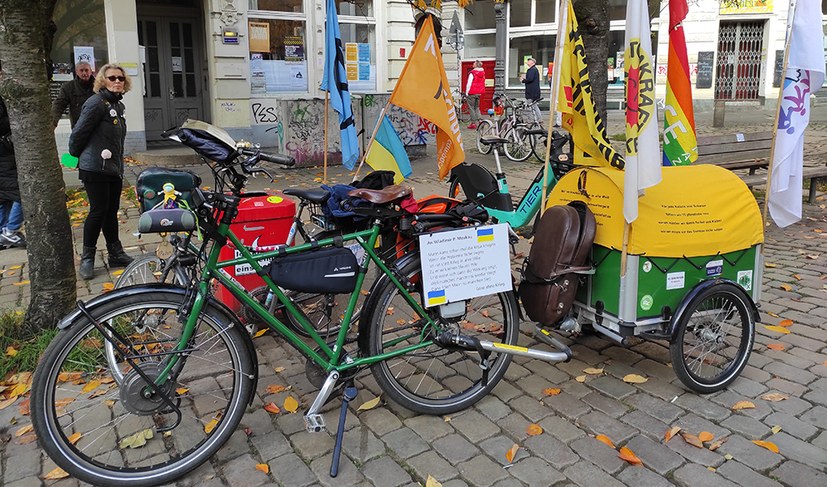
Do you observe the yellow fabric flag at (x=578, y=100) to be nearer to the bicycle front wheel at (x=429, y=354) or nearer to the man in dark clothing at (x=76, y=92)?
the bicycle front wheel at (x=429, y=354)

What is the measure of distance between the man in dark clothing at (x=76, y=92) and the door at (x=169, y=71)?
5.83 meters

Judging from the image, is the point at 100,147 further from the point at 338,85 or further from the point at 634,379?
the point at 634,379

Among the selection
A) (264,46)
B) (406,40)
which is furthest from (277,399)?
(406,40)

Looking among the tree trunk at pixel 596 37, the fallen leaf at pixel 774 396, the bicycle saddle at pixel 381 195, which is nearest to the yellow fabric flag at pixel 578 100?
the bicycle saddle at pixel 381 195

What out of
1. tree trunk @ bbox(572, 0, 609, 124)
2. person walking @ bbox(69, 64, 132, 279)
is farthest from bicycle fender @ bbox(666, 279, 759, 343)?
person walking @ bbox(69, 64, 132, 279)

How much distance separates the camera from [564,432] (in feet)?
10.7

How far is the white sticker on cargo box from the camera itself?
11.6 feet

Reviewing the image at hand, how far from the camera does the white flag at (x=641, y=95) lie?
3408mm

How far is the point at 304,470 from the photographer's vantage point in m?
2.98

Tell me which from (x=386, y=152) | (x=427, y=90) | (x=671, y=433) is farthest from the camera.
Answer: (x=386, y=152)

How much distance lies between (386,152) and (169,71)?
32.0ft

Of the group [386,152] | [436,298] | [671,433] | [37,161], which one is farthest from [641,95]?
[37,161]

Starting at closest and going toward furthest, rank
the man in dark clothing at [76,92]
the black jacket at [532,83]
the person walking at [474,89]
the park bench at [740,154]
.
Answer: the man in dark clothing at [76,92] < the park bench at [740,154] < the black jacket at [532,83] < the person walking at [474,89]

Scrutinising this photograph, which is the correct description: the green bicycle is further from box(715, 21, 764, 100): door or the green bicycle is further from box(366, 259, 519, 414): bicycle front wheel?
box(715, 21, 764, 100): door
